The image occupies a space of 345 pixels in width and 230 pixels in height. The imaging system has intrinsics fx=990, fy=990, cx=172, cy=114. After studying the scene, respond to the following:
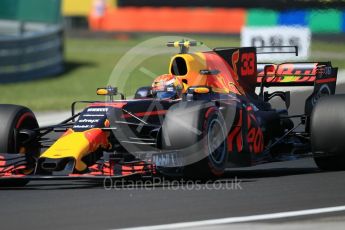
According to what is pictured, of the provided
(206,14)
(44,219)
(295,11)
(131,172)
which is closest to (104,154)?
(131,172)

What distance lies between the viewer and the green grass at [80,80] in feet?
68.0

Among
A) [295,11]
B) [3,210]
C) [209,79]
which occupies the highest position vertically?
[295,11]

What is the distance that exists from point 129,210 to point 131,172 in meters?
1.26

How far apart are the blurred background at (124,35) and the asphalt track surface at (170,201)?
6.94ft

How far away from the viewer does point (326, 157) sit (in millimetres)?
10555

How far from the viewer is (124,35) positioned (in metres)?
44.1

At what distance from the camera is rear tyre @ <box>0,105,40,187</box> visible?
10.2 meters

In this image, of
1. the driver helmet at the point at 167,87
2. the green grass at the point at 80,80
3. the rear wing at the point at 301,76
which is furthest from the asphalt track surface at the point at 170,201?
the green grass at the point at 80,80

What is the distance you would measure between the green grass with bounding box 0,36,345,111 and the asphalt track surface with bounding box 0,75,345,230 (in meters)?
2.05

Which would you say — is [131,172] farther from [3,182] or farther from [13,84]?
[13,84]

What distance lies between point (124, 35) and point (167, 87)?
111ft

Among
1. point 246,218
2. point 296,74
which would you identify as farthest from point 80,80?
point 246,218

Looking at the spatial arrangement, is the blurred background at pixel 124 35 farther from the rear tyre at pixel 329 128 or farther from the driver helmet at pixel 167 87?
the rear tyre at pixel 329 128

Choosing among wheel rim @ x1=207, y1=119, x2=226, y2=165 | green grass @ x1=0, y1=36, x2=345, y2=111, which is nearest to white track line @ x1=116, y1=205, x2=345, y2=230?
wheel rim @ x1=207, y1=119, x2=226, y2=165
